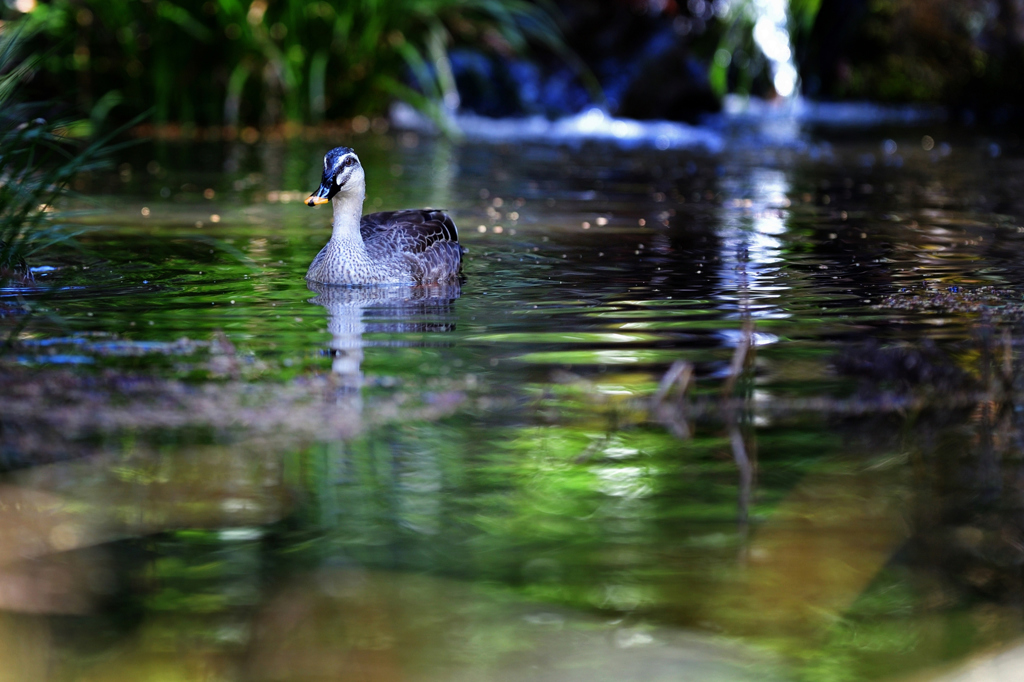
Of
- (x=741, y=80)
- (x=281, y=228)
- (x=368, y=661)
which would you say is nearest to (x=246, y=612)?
(x=368, y=661)

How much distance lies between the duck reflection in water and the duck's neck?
0.87ft

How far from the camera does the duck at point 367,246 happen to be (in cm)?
695

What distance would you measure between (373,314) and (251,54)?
33.5 feet

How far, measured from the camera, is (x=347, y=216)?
7.06m

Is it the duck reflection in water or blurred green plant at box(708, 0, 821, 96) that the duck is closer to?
the duck reflection in water

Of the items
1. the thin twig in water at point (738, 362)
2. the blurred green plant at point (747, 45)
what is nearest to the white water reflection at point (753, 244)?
the thin twig in water at point (738, 362)

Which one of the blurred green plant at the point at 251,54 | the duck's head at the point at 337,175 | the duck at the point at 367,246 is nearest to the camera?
the duck's head at the point at 337,175

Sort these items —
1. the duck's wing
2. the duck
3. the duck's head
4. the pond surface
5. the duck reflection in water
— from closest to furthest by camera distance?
the pond surface, the duck reflection in water, the duck's head, the duck, the duck's wing

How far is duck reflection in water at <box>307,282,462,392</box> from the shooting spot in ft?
17.1

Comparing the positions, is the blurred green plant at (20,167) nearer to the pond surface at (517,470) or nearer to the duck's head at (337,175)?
the pond surface at (517,470)

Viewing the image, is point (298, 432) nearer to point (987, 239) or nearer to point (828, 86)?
point (987, 239)

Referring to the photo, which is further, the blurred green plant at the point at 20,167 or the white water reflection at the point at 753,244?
the white water reflection at the point at 753,244

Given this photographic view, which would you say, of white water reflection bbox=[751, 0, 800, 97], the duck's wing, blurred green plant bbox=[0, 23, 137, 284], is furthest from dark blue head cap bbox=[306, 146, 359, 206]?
white water reflection bbox=[751, 0, 800, 97]

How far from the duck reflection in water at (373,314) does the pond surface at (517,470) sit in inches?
1.1
